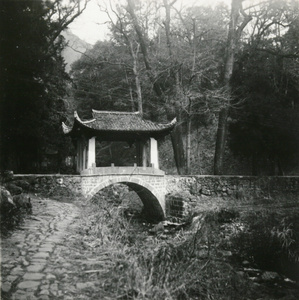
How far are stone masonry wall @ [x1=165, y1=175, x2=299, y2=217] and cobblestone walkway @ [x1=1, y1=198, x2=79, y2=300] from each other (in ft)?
30.0

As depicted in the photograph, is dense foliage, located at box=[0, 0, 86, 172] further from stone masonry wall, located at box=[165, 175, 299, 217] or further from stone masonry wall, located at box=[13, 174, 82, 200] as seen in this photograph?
stone masonry wall, located at box=[165, 175, 299, 217]

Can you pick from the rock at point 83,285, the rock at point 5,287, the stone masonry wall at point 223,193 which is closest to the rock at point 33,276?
the rock at point 5,287

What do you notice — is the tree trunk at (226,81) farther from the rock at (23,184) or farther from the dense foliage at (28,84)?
the rock at (23,184)

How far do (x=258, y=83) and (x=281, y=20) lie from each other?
141 inches

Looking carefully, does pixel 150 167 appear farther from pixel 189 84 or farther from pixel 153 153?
pixel 189 84

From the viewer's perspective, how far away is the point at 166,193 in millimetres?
16188

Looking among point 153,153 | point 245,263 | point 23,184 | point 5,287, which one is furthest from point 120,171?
point 5,287

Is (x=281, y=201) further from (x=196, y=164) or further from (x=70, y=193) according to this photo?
(x=70, y=193)

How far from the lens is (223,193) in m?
16.9

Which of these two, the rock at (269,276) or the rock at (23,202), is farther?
the rock at (269,276)

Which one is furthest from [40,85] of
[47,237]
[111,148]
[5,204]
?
[111,148]

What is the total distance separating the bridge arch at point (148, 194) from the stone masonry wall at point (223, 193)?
1.44 feet

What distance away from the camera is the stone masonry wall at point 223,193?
51.6 ft

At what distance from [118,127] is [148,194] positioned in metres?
Answer: 3.58
